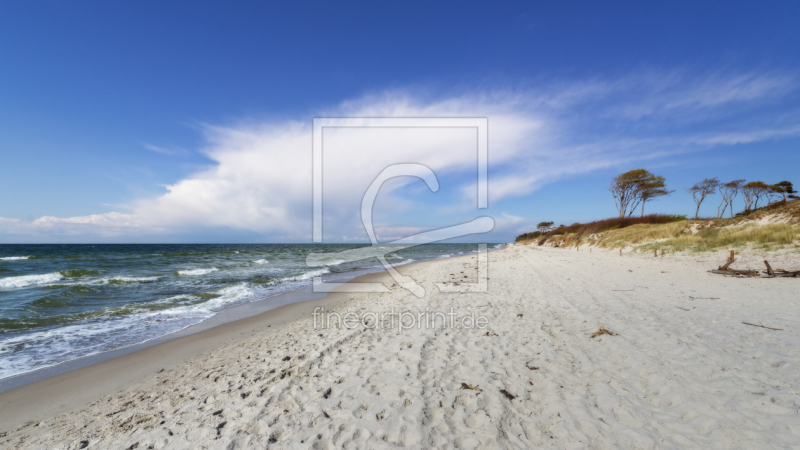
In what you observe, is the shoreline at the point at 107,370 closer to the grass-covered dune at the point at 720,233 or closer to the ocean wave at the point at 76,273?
the ocean wave at the point at 76,273

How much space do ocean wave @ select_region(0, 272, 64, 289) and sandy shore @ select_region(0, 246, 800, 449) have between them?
51.0 ft

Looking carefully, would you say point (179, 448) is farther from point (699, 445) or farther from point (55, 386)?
point (699, 445)

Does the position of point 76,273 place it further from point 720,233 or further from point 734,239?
point 720,233

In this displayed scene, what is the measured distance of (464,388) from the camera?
3928 mm

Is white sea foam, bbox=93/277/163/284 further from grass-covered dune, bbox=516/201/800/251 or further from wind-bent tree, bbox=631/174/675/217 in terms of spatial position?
wind-bent tree, bbox=631/174/675/217

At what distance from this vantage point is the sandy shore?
3.06 metres

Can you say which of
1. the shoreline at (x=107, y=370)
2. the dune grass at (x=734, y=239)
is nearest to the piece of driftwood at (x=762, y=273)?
the dune grass at (x=734, y=239)

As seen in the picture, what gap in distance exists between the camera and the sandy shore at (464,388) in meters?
3.06

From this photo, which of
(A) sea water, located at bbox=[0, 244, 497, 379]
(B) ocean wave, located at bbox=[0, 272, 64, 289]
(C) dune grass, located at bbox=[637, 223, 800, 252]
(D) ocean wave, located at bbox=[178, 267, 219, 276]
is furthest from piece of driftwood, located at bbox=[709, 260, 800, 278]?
(B) ocean wave, located at bbox=[0, 272, 64, 289]

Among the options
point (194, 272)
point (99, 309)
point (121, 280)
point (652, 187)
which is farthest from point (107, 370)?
point (652, 187)

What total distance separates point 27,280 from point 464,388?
946 inches

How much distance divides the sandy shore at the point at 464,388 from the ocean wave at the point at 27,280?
15.6 m

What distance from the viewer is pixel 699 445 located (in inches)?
108

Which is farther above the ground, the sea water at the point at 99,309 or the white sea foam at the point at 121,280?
the white sea foam at the point at 121,280
